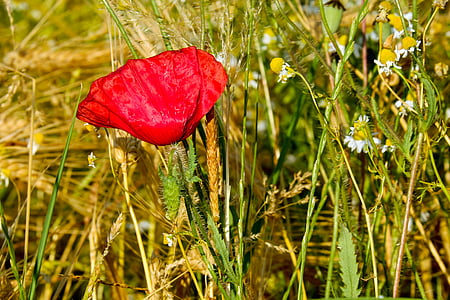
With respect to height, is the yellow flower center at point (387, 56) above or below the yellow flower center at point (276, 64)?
above

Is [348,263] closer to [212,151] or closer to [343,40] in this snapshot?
[212,151]

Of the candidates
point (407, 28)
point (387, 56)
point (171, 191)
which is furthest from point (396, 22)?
point (171, 191)

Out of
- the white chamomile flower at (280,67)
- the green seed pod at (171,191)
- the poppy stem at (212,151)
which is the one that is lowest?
the green seed pod at (171,191)

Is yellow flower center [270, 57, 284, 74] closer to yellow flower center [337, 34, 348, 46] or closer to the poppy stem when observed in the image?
the poppy stem

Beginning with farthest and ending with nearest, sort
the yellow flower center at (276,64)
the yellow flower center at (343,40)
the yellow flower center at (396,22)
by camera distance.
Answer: the yellow flower center at (343,40), the yellow flower center at (396,22), the yellow flower center at (276,64)

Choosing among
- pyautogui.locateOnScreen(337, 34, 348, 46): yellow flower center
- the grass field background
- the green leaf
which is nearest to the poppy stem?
the grass field background

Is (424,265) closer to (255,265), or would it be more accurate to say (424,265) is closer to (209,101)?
(255,265)

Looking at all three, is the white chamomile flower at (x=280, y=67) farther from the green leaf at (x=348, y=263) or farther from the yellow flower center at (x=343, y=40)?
the yellow flower center at (x=343, y=40)

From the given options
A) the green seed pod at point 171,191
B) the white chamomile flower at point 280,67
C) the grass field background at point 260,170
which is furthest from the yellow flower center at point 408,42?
the green seed pod at point 171,191

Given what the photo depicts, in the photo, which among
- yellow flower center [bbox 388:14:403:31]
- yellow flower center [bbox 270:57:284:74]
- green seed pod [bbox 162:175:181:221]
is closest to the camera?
green seed pod [bbox 162:175:181:221]
